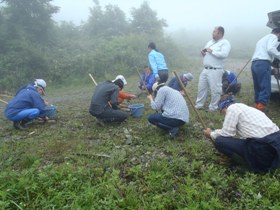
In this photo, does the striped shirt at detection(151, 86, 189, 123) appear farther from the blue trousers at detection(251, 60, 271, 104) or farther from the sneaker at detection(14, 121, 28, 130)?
the sneaker at detection(14, 121, 28, 130)

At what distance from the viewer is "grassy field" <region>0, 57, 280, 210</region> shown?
12.4 ft

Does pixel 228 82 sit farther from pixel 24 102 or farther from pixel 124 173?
pixel 24 102

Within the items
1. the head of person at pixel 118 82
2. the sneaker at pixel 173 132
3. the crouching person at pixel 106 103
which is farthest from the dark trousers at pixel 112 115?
the sneaker at pixel 173 132

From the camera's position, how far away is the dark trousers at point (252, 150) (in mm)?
4098

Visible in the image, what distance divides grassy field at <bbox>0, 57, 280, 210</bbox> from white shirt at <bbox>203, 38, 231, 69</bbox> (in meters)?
1.65

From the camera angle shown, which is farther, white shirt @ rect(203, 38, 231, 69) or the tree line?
the tree line

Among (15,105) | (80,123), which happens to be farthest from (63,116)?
(15,105)

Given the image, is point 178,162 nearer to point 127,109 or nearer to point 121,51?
point 127,109

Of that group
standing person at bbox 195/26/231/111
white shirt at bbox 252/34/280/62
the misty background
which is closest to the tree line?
the misty background

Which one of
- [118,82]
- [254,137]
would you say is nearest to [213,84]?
[118,82]

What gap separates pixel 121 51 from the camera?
18.2 m

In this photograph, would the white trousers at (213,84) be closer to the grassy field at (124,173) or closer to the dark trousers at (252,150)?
the grassy field at (124,173)

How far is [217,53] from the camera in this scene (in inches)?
287

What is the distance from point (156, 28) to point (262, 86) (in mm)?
18475
